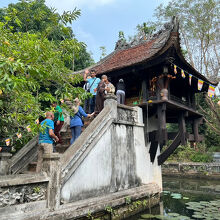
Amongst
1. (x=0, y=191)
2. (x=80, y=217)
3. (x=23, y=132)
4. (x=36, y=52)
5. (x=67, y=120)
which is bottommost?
(x=80, y=217)

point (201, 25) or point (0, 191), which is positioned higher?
point (201, 25)

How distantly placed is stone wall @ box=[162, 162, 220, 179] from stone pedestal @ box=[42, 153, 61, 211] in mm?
14010

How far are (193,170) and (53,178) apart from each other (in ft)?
49.0

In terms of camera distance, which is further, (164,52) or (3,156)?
(164,52)

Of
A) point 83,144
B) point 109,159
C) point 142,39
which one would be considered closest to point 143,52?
point 142,39

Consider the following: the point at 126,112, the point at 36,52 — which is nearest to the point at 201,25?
the point at 126,112

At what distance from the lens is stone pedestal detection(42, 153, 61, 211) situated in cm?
383

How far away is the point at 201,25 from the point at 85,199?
16236mm

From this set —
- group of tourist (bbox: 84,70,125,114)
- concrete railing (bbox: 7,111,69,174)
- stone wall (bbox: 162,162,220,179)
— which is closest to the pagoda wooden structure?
group of tourist (bbox: 84,70,125,114)

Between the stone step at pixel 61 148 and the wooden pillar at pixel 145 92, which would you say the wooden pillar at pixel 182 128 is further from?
the stone step at pixel 61 148

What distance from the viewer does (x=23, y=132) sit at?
3992 mm

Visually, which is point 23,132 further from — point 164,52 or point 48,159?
point 164,52

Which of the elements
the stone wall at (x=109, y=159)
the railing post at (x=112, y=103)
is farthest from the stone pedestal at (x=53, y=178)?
the railing post at (x=112, y=103)

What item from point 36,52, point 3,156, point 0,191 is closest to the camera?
point 0,191
